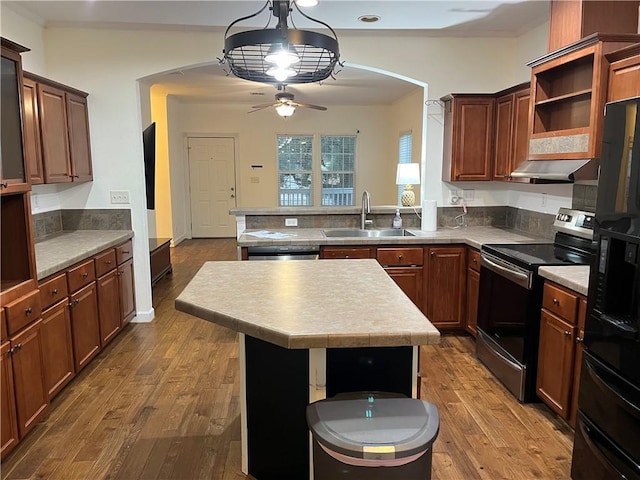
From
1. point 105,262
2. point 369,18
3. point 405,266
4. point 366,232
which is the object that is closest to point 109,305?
point 105,262

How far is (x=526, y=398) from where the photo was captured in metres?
2.85

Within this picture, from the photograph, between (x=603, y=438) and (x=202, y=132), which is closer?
(x=603, y=438)

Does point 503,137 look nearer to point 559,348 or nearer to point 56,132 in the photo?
point 559,348

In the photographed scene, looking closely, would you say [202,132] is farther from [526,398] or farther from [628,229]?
[628,229]

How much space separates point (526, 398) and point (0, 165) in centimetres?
310

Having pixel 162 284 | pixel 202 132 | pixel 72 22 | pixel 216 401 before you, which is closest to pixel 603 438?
pixel 216 401

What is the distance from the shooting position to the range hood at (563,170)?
8.81 ft

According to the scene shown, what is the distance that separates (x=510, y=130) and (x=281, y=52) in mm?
2744

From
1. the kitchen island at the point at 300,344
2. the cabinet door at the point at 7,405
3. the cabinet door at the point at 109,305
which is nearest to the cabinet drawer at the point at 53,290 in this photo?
the cabinet door at the point at 7,405

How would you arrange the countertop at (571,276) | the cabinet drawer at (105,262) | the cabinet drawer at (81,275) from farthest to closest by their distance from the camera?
the cabinet drawer at (105,262) < the cabinet drawer at (81,275) < the countertop at (571,276)

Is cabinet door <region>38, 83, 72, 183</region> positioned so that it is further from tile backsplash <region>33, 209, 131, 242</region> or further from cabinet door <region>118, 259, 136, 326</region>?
cabinet door <region>118, 259, 136, 326</region>

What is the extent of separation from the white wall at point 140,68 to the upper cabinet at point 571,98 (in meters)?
0.85

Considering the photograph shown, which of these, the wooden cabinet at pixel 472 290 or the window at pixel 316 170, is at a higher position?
the window at pixel 316 170

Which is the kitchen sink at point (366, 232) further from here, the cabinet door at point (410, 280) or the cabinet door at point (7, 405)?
the cabinet door at point (7, 405)
